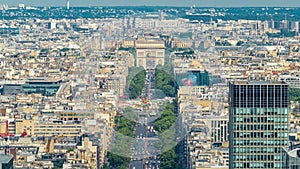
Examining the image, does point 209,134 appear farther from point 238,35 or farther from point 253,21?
point 253,21

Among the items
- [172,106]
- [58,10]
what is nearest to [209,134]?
[172,106]

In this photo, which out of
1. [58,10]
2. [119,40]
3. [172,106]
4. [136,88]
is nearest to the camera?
[172,106]

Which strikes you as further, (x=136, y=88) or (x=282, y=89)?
(x=136, y=88)

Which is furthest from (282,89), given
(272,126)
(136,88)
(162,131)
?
(136,88)

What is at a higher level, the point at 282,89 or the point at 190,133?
the point at 282,89

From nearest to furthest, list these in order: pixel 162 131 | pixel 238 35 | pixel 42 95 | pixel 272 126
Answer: pixel 272 126 < pixel 162 131 < pixel 42 95 < pixel 238 35

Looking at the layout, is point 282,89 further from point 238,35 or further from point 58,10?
point 58,10
